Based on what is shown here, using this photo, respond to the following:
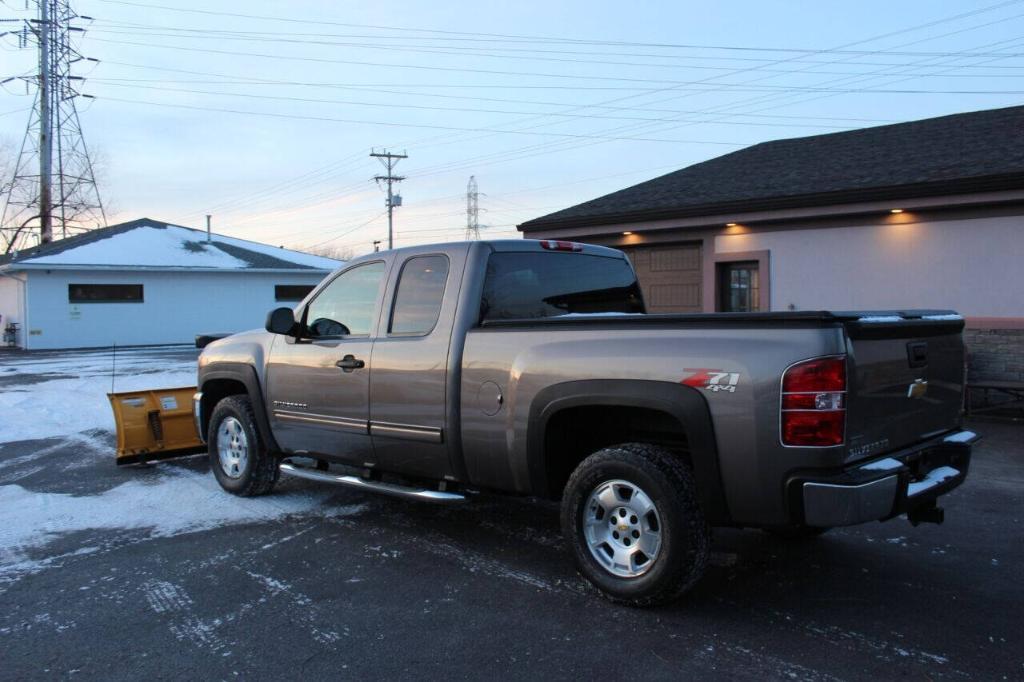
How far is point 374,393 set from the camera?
550 cm

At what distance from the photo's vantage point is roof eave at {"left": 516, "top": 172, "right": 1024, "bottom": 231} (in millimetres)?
10281

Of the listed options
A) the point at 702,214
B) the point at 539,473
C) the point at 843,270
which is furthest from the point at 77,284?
the point at 539,473

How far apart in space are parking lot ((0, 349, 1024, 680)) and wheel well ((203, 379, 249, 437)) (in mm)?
734

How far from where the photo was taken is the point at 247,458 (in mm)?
6664

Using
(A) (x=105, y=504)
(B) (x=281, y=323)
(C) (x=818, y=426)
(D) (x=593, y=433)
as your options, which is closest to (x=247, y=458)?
Answer: (A) (x=105, y=504)

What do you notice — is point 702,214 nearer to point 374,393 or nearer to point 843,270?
point 843,270

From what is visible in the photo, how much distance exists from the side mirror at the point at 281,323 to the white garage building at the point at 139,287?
1053 inches

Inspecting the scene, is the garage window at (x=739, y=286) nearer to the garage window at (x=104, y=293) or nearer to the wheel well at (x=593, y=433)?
the wheel well at (x=593, y=433)

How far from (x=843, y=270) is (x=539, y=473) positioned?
9044 mm

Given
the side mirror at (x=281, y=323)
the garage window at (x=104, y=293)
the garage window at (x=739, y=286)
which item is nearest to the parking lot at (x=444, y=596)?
the side mirror at (x=281, y=323)

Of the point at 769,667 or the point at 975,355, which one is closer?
the point at 769,667

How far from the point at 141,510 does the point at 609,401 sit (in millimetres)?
4161

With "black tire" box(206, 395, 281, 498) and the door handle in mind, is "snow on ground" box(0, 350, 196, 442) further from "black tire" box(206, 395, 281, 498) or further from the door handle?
the door handle

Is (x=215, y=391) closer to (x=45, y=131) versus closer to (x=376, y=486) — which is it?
(x=376, y=486)
